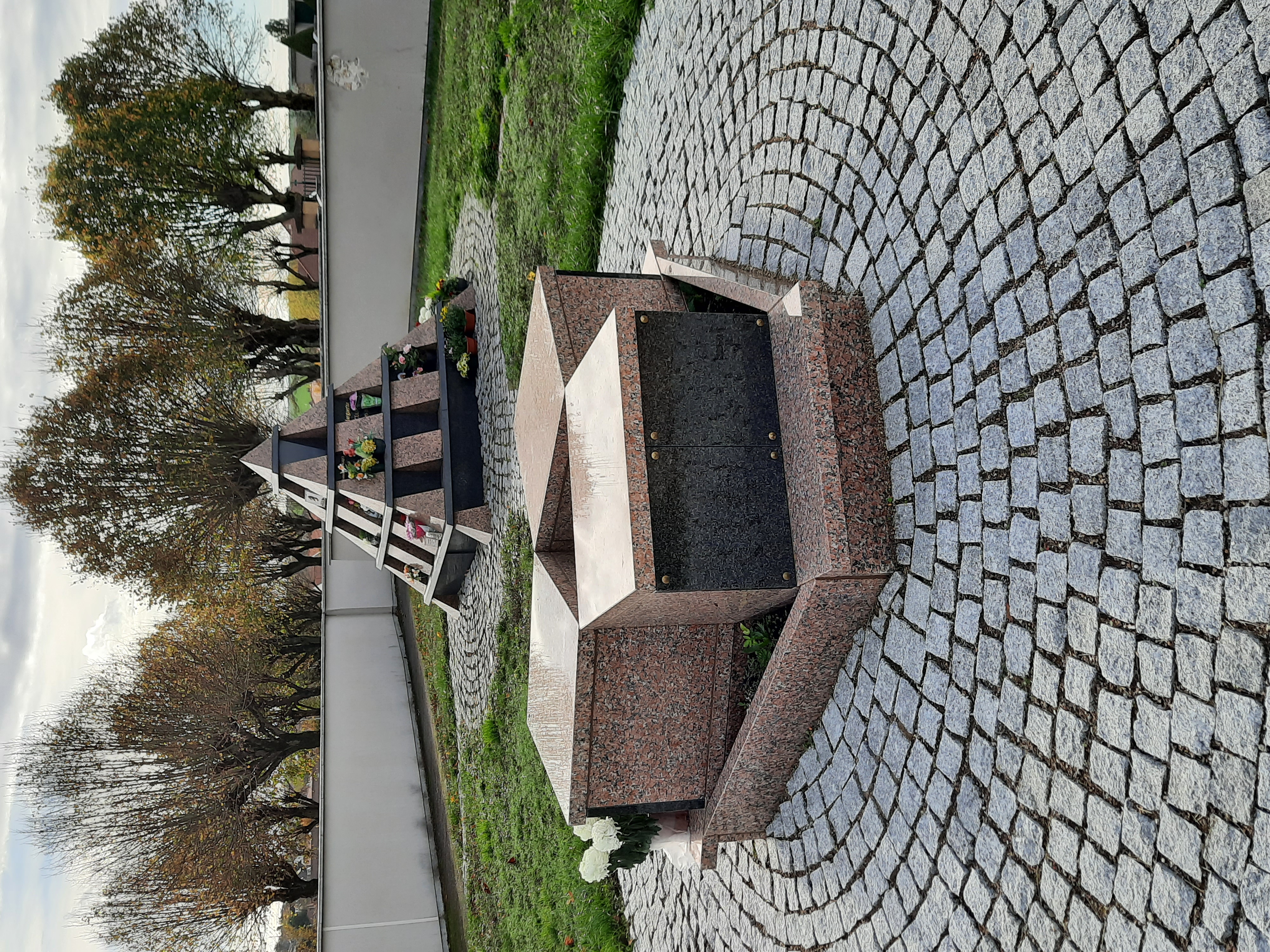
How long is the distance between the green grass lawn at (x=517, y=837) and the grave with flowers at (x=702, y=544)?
2.06m

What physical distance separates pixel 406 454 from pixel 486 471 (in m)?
0.89

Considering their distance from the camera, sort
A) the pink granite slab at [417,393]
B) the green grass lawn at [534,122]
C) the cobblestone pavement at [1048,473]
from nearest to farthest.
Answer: the cobblestone pavement at [1048,473], the green grass lawn at [534,122], the pink granite slab at [417,393]

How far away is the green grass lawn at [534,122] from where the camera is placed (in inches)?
284

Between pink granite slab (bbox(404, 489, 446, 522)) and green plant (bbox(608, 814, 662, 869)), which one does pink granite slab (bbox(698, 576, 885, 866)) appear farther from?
pink granite slab (bbox(404, 489, 446, 522))

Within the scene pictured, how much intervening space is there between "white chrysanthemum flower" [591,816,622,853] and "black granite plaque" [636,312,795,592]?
6.35 feet

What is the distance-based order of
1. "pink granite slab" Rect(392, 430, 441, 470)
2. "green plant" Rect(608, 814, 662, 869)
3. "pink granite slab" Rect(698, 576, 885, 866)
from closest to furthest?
"pink granite slab" Rect(698, 576, 885, 866), "green plant" Rect(608, 814, 662, 869), "pink granite slab" Rect(392, 430, 441, 470)

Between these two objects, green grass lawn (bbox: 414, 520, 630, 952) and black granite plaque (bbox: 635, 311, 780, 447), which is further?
green grass lawn (bbox: 414, 520, 630, 952)

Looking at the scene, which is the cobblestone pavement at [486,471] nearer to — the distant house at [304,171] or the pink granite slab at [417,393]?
the pink granite slab at [417,393]

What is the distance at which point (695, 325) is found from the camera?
4.26m

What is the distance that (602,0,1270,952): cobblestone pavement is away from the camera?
2.39m

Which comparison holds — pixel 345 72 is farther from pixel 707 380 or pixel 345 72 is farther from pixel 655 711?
pixel 655 711

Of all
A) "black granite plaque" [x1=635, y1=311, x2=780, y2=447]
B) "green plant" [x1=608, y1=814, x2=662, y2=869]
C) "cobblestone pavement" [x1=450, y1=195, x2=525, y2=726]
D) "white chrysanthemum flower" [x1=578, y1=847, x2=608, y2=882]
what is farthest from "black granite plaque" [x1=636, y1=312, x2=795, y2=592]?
"cobblestone pavement" [x1=450, y1=195, x2=525, y2=726]

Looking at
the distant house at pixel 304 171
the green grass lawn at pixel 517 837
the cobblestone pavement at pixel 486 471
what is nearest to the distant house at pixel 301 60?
the distant house at pixel 304 171

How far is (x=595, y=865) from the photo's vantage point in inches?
208
